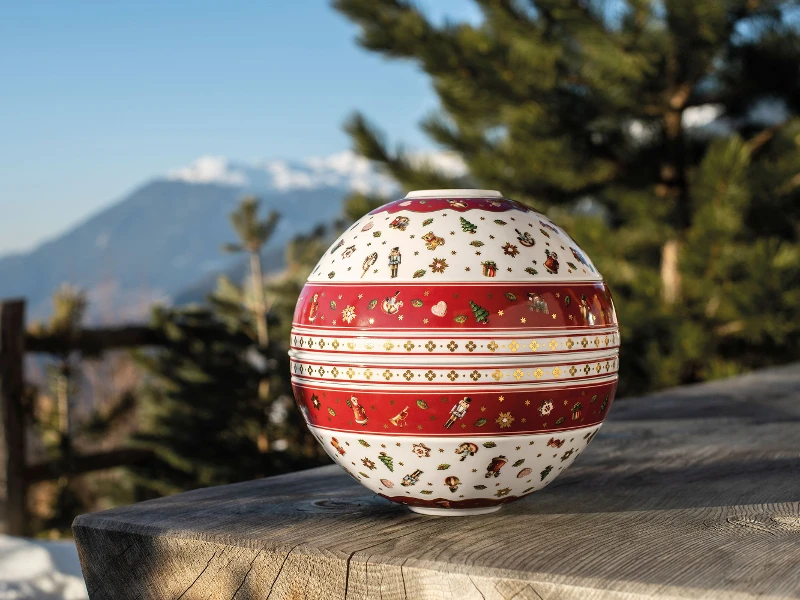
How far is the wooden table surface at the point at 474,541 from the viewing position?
755 mm

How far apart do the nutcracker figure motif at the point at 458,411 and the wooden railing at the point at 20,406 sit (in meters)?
3.68

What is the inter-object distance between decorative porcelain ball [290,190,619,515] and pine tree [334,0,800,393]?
10.8ft

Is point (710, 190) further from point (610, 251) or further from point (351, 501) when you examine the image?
point (351, 501)

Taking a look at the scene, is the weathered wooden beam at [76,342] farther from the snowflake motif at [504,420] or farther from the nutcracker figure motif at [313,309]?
the snowflake motif at [504,420]

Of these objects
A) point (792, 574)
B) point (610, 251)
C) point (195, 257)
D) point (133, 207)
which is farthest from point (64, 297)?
point (133, 207)

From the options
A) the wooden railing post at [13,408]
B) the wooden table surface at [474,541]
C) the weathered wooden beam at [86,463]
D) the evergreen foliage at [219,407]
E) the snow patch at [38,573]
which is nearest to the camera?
the wooden table surface at [474,541]

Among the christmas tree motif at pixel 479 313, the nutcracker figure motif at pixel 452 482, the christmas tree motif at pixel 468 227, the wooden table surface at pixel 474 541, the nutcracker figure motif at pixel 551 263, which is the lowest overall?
the wooden table surface at pixel 474 541

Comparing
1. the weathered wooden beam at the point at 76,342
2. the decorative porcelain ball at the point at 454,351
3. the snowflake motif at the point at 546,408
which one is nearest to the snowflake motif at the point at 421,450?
the decorative porcelain ball at the point at 454,351

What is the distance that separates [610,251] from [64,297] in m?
2.73

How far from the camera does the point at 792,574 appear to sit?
75 cm

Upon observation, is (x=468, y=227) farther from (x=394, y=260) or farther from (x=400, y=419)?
(x=400, y=419)

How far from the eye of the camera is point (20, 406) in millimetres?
4211

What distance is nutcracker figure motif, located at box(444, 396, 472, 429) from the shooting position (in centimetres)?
88

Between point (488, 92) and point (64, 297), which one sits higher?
point (488, 92)
